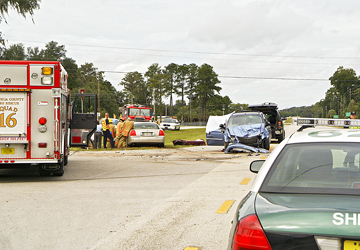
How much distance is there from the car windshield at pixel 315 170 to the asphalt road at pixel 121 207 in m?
1.82

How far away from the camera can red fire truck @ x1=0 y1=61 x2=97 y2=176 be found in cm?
1012

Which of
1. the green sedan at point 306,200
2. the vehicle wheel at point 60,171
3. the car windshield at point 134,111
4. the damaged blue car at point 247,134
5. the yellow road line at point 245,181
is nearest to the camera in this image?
the green sedan at point 306,200

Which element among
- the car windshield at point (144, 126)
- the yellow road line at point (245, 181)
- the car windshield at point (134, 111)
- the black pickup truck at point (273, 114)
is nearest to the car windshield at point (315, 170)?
the yellow road line at point (245, 181)

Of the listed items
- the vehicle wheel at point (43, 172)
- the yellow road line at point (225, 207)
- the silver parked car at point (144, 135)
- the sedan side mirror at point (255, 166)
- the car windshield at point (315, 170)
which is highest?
the car windshield at point (315, 170)

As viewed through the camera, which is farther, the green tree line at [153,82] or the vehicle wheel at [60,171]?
the green tree line at [153,82]

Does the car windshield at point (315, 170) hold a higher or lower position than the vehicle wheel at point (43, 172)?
higher

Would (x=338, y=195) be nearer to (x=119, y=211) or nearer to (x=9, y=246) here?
(x=9, y=246)

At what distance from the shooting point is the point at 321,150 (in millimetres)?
3680

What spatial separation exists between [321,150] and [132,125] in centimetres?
1702

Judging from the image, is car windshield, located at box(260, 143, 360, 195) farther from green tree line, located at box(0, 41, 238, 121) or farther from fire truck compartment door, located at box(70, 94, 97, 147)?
green tree line, located at box(0, 41, 238, 121)

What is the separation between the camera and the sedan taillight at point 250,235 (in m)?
2.79

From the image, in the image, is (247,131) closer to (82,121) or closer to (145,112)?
(82,121)

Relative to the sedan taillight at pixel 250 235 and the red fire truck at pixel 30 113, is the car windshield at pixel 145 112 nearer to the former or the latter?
the red fire truck at pixel 30 113

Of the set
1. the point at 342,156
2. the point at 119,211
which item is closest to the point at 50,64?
the point at 119,211
